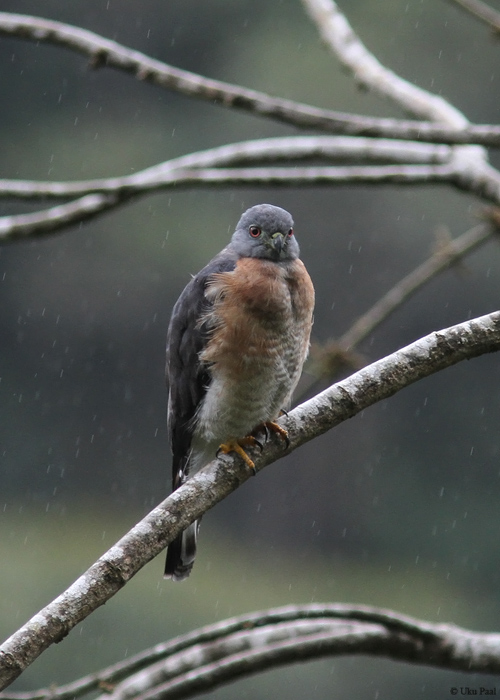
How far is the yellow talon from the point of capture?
321cm

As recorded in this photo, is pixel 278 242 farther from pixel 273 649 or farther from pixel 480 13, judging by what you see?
pixel 273 649

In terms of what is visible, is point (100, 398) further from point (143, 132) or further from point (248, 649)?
point (248, 649)

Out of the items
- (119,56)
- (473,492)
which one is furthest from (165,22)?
(119,56)

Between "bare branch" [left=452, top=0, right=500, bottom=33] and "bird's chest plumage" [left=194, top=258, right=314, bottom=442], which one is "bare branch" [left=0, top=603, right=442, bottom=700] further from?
"bare branch" [left=452, top=0, right=500, bottom=33]

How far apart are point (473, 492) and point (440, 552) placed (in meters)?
1.54

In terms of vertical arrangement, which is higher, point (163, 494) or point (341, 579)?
point (163, 494)

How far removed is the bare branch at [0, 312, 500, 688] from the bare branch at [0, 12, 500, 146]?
1.15 meters

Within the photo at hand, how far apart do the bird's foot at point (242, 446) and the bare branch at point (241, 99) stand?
1.19 m

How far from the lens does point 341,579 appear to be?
65.4ft

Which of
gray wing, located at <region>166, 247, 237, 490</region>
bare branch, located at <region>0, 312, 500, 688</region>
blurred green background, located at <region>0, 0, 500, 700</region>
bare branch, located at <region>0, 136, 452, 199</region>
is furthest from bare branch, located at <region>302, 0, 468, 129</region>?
blurred green background, located at <region>0, 0, 500, 700</region>

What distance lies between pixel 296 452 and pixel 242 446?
16354 millimetres

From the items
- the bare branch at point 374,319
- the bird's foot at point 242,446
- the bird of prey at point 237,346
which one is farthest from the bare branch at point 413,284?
the bird's foot at point 242,446

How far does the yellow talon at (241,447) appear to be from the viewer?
321 centimetres

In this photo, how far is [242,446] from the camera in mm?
3625
